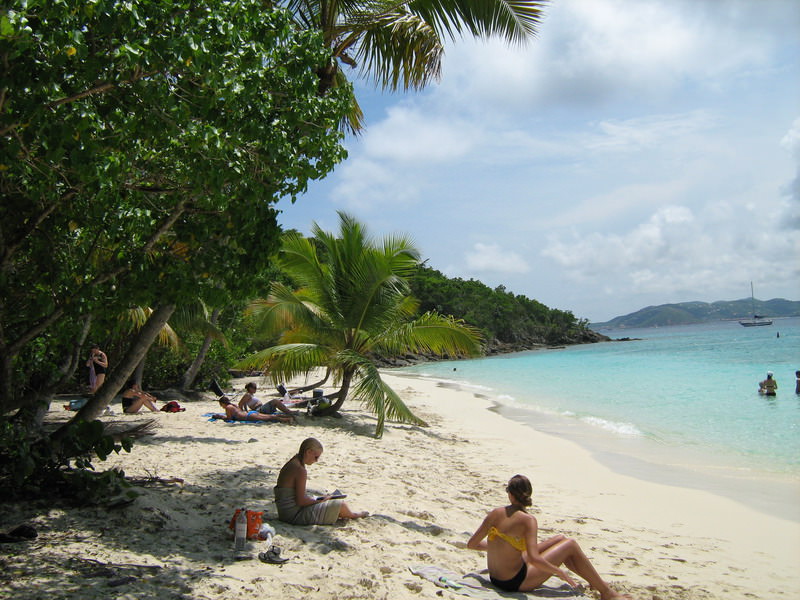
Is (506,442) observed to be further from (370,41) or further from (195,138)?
(195,138)

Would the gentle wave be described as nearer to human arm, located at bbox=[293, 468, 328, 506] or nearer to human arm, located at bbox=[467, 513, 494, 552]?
human arm, located at bbox=[467, 513, 494, 552]

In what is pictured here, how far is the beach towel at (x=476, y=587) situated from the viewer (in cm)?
400

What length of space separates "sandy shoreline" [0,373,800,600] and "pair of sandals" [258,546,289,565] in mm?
60

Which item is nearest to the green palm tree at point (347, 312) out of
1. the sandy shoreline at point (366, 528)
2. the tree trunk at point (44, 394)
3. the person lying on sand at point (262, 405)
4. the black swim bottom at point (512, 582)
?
the person lying on sand at point (262, 405)

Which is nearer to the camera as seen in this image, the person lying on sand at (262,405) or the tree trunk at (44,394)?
the tree trunk at (44,394)

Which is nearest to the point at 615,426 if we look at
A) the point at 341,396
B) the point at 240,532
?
the point at 341,396

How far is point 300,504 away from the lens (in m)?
4.95

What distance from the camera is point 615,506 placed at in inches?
274

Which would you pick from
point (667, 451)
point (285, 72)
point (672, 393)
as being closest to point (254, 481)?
point (285, 72)

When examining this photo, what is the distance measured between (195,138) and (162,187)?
4.49 ft

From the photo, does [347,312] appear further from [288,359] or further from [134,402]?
[134,402]

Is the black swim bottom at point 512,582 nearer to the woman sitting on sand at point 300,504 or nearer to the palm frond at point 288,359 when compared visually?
the woman sitting on sand at point 300,504

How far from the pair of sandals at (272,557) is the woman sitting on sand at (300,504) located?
792 millimetres

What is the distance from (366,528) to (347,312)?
656 centimetres
